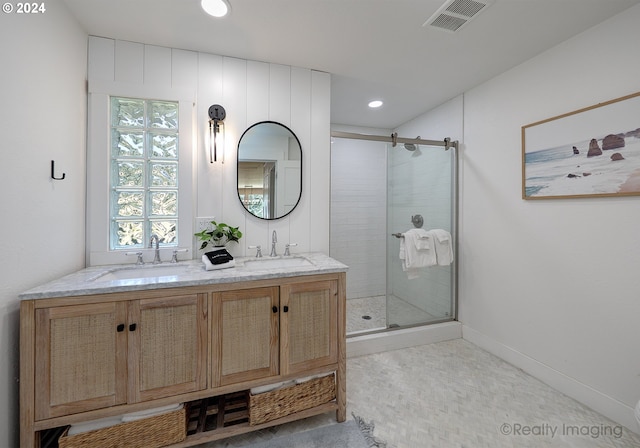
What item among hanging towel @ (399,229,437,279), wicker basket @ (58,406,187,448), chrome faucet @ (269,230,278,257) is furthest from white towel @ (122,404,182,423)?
hanging towel @ (399,229,437,279)

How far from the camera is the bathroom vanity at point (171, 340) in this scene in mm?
1137

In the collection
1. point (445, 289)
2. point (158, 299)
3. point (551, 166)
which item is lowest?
point (445, 289)

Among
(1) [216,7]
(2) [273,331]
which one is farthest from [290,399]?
(1) [216,7]

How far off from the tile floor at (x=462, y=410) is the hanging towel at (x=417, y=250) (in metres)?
0.82

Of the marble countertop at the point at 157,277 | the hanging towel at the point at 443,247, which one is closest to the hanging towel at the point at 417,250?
the hanging towel at the point at 443,247

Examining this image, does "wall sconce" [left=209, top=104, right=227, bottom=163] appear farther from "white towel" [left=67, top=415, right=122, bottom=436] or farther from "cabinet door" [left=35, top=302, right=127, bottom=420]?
"white towel" [left=67, top=415, right=122, bottom=436]

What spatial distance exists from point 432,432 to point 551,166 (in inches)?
76.8

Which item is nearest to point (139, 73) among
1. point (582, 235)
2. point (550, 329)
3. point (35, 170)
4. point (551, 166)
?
point (35, 170)

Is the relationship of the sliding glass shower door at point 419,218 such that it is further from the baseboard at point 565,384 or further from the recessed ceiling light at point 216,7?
the recessed ceiling light at point 216,7

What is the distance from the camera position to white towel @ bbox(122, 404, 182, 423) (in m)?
1.25

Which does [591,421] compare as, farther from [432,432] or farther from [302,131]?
[302,131]

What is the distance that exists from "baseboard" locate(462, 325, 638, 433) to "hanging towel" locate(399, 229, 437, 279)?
84 centimetres

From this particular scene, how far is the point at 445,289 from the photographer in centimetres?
273

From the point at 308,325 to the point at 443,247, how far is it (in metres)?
1.70
